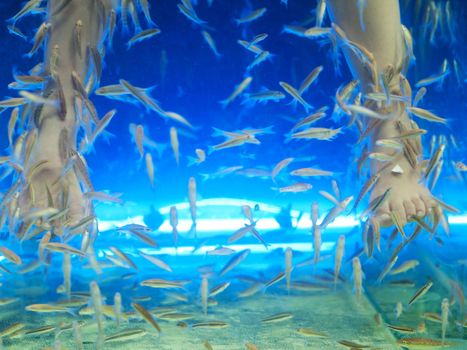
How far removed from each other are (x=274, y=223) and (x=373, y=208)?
2.63 m

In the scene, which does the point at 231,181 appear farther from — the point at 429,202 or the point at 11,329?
the point at 11,329

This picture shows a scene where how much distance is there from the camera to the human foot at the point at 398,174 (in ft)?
7.92

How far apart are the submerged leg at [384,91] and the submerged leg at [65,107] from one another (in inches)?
62.0

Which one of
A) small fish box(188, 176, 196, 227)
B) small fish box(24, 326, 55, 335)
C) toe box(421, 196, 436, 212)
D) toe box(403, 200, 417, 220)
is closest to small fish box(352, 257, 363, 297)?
toe box(403, 200, 417, 220)

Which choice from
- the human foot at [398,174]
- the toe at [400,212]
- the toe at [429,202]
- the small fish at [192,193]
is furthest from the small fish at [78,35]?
the toe at [429,202]

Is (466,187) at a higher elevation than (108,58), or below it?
below

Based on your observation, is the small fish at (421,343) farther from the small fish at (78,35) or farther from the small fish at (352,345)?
the small fish at (78,35)

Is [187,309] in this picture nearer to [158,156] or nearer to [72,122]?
[72,122]

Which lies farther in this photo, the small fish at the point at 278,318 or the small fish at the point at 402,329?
the small fish at the point at 278,318

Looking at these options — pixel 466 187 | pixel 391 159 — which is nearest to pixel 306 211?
pixel 466 187

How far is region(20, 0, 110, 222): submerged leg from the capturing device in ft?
7.96

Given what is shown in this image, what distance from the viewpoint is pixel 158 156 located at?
18.2 feet

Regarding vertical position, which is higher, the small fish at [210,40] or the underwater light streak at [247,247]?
the small fish at [210,40]

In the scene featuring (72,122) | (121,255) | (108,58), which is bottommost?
(121,255)
